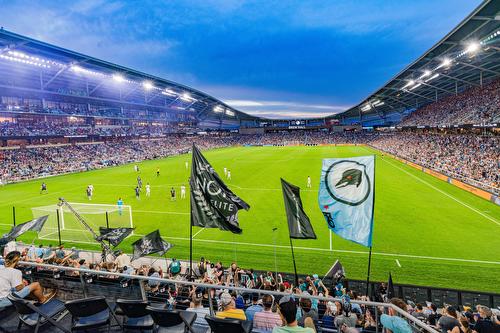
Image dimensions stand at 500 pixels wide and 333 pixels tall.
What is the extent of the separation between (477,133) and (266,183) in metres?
37.3

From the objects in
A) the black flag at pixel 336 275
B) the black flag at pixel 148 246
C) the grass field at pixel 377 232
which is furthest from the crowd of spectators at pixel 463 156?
the black flag at pixel 148 246

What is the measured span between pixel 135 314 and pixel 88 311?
831mm

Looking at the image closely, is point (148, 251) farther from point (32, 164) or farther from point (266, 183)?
point (32, 164)

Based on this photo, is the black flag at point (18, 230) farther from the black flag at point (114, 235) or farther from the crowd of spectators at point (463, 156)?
the crowd of spectators at point (463, 156)

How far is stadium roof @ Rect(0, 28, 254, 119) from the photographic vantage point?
4134 centimetres

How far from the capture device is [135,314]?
5273mm

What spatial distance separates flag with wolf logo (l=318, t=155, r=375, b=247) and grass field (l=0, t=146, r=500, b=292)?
590cm

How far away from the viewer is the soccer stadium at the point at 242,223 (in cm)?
586

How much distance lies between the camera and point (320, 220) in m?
20.5

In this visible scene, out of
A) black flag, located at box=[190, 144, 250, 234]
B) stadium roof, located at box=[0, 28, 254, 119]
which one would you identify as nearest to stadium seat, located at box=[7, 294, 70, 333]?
black flag, located at box=[190, 144, 250, 234]

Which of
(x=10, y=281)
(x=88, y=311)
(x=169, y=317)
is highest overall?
(x=10, y=281)

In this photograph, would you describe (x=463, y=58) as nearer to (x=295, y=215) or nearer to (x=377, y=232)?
(x=377, y=232)

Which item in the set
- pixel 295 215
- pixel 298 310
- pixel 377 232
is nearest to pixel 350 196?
pixel 295 215

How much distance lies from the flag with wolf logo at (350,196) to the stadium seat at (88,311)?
5839mm
